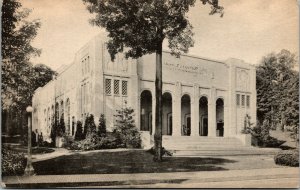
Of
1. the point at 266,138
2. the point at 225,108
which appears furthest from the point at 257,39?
the point at 225,108

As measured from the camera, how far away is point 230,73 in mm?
14117

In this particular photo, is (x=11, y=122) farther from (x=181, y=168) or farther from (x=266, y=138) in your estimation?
(x=266, y=138)

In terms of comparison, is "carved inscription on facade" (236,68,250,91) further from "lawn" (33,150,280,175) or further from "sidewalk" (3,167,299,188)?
"sidewalk" (3,167,299,188)

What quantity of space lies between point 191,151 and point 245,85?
2870 millimetres

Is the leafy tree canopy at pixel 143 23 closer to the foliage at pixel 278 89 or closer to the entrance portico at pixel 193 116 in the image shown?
the foliage at pixel 278 89

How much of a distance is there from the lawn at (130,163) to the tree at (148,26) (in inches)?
18.3

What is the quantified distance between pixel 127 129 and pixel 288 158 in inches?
175

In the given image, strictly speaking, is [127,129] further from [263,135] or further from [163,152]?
[263,135]

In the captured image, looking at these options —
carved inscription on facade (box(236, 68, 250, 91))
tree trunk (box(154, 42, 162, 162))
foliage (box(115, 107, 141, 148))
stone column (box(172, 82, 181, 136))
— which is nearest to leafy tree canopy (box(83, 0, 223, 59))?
tree trunk (box(154, 42, 162, 162))

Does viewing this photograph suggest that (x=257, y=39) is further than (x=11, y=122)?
Yes

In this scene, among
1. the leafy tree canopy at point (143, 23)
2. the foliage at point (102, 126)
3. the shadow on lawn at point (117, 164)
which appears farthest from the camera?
the foliage at point (102, 126)

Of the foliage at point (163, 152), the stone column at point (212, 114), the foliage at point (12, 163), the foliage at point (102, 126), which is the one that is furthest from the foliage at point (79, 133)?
the stone column at point (212, 114)

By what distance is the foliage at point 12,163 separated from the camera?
8.61m

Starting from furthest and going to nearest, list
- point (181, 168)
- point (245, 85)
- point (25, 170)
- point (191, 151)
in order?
1. point (245, 85)
2. point (191, 151)
3. point (181, 168)
4. point (25, 170)
